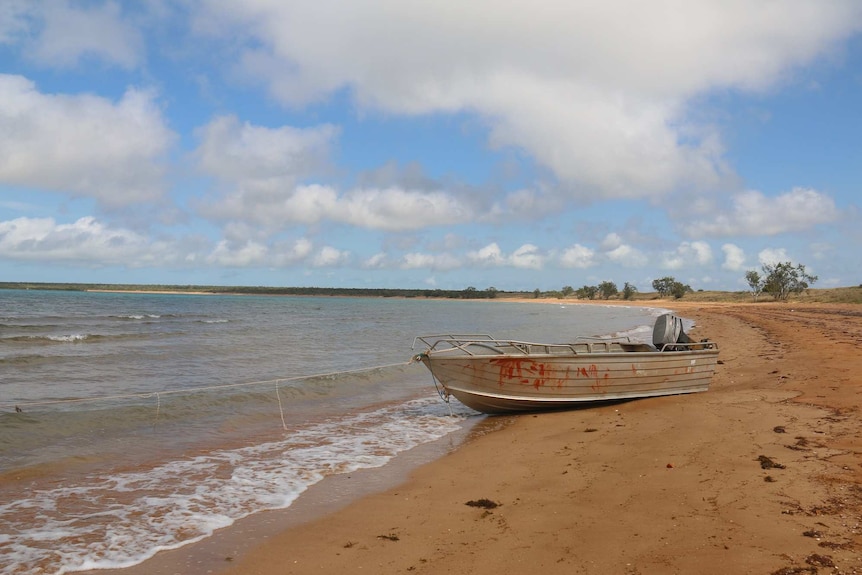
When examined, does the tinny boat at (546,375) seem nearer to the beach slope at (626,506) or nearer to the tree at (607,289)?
the beach slope at (626,506)

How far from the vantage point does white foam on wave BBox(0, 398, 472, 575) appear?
201 inches

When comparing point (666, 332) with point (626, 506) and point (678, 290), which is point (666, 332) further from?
point (678, 290)

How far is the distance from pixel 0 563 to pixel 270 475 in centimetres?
308

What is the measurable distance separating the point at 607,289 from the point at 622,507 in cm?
12285

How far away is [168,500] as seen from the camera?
6449mm

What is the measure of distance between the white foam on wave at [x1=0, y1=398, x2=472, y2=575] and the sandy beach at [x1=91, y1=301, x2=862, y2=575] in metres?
0.80

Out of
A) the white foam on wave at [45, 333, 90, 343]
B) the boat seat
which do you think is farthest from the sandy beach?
the white foam on wave at [45, 333, 90, 343]

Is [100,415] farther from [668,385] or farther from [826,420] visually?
[826,420]

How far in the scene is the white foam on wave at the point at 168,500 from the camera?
512cm

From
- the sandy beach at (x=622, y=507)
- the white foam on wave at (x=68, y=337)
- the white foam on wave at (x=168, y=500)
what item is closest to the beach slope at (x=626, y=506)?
the sandy beach at (x=622, y=507)

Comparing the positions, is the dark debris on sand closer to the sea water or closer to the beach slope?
the beach slope

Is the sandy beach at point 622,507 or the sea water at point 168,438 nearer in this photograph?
the sandy beach at point 622,507

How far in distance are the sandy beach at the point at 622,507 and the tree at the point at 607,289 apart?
117m

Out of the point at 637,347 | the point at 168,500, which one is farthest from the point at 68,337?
the point at 637,347
